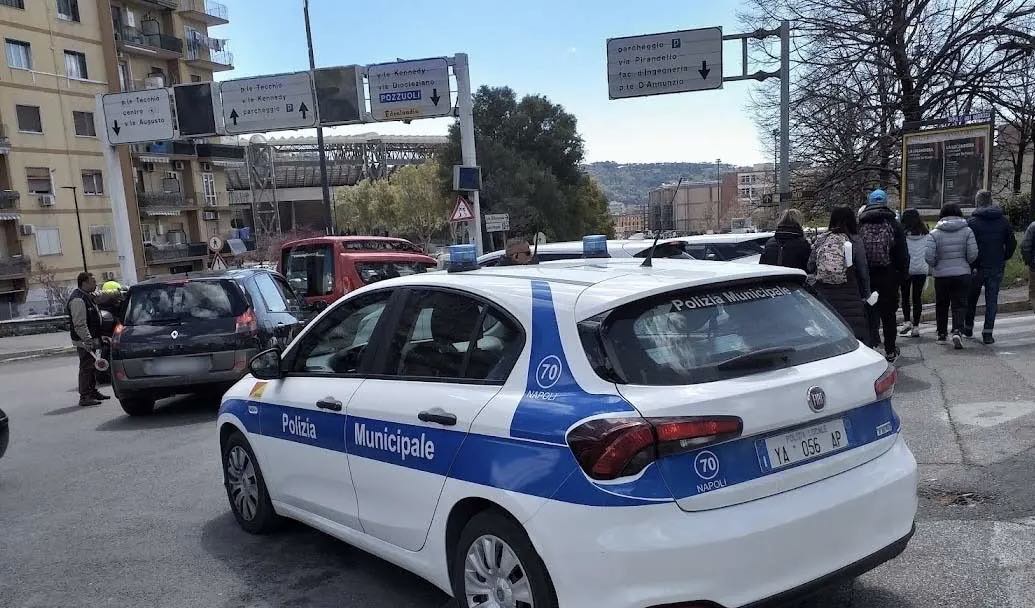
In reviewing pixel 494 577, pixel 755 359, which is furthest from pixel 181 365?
pixel 755 359

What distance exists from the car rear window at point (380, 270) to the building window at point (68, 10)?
40.8 m

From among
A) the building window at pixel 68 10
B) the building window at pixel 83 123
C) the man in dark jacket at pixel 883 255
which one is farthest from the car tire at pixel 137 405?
the building window at pixel 68 10

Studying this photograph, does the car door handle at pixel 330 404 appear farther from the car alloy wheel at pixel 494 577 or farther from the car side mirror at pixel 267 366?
the car alloy wheel at pixel 494 577

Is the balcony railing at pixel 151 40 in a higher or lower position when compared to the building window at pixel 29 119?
higher

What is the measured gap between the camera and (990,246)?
359 inches

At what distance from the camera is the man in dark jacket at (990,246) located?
9.03m

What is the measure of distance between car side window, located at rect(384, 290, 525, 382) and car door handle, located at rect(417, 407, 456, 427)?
17cm

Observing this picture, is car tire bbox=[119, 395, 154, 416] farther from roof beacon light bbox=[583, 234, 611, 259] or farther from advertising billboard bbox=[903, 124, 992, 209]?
advertising billboard bbox=[903, 124, 992, 209]

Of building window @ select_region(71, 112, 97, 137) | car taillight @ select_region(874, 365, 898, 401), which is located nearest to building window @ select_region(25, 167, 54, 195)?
building window @ select_region(71, 112, 97, 137)

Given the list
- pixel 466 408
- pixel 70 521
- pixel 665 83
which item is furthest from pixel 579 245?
pixel 466 408

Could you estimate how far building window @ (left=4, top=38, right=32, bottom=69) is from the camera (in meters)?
40.8

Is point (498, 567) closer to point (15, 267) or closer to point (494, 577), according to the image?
point (494, 577)

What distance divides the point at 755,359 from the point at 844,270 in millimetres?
4751

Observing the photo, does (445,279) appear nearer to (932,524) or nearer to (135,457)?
(932,524)
